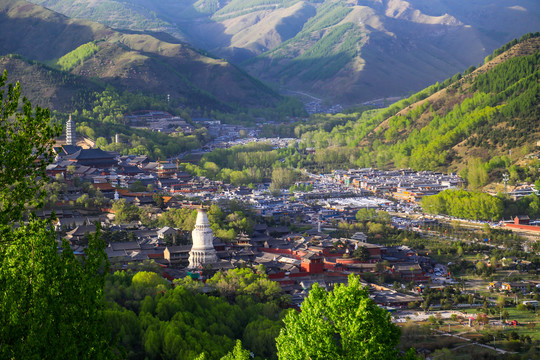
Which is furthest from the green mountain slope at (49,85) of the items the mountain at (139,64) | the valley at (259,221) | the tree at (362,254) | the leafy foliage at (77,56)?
the tree at (362,254)

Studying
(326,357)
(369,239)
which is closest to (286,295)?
(369,239)

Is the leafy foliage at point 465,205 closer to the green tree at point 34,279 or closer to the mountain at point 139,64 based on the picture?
the green tree at point 34,279

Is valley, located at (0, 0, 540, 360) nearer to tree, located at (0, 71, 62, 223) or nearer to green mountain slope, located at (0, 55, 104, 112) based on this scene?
tree, located at (0, 71, 62, 223)

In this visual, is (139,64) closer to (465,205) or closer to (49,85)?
(49,85)

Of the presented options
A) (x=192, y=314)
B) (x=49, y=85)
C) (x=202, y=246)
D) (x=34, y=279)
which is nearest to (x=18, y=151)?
(x=34, y=279)

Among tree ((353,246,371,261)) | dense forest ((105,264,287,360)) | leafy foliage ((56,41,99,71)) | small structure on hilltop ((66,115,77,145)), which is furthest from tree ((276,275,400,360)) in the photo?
leafy foliage ((56,41,99,71))

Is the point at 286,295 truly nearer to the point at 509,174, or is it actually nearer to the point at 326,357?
the point at 326,357
